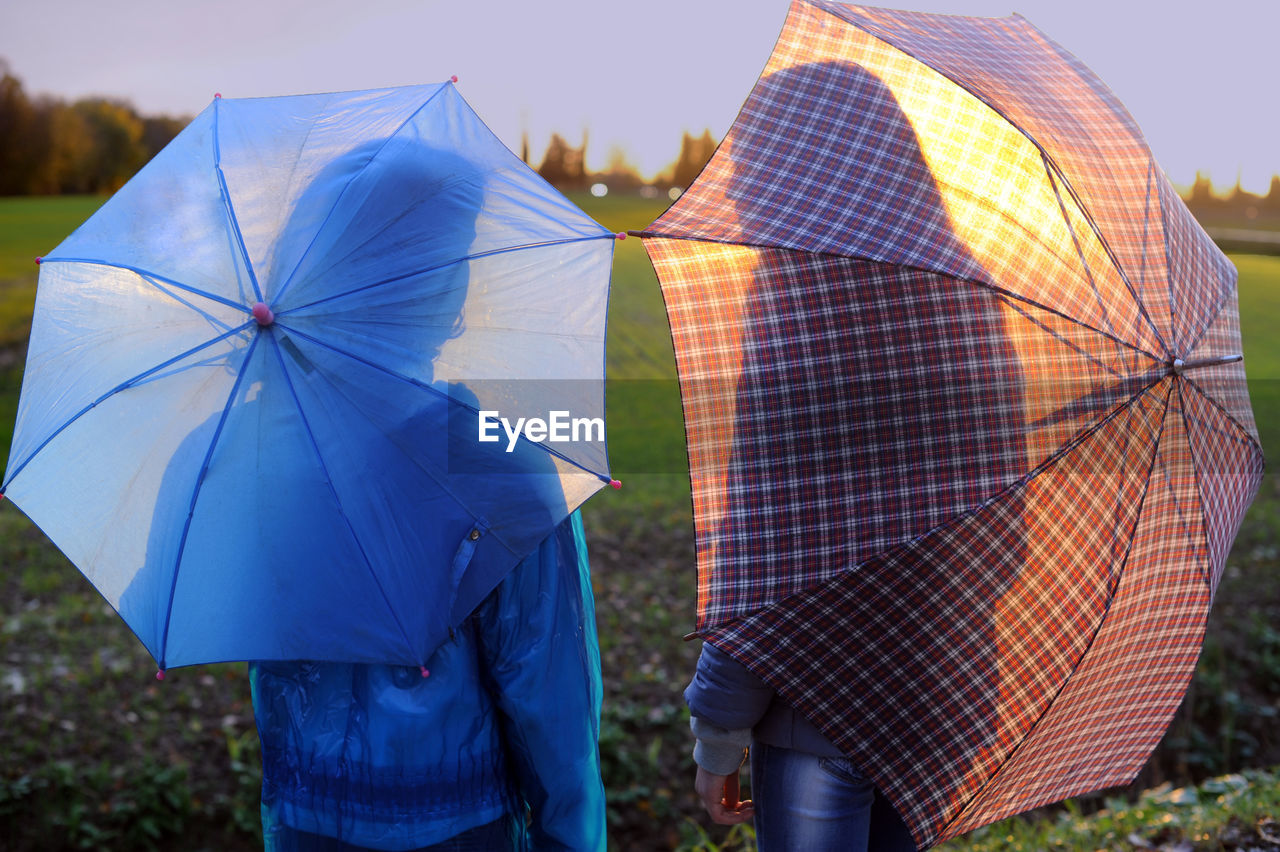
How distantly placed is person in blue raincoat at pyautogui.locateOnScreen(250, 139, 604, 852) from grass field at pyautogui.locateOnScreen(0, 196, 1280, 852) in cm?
223

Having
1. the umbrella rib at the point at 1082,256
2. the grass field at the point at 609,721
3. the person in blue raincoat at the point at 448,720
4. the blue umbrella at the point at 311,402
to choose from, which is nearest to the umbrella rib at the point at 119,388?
the blue umbrella at the point at 311,402

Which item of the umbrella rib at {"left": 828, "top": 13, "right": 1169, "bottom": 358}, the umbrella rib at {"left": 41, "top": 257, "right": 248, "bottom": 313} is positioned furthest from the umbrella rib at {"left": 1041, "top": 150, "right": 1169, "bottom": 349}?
the umbrella rib at {"left": 41, "top": 257, "right": 248, "bottom": 313}

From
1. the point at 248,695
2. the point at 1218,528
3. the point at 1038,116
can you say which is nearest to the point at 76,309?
the point at 1038,116

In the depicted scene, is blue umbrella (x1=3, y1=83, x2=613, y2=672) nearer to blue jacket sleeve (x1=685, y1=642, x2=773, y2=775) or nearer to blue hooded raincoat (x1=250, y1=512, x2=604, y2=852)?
blue hooded raincoat (x1=250, y1=512, x2=604, y2=852)

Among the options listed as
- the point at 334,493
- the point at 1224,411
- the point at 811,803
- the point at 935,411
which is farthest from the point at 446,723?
the point at 1224,411

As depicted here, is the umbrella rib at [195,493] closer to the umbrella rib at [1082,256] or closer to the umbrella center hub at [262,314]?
the umbrella center hub at [262,314]

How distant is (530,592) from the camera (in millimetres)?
1823

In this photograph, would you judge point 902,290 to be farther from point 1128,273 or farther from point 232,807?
point 232,807

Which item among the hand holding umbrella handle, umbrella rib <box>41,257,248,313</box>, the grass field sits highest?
umbrella rib <box>41,257,248,313</box>

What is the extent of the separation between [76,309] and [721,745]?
1.55 metres

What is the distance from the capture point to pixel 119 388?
174 cm

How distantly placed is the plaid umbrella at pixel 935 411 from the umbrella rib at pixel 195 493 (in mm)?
799

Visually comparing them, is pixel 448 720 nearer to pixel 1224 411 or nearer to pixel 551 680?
pixel 551 680

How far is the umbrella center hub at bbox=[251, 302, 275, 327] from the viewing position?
1.59m
